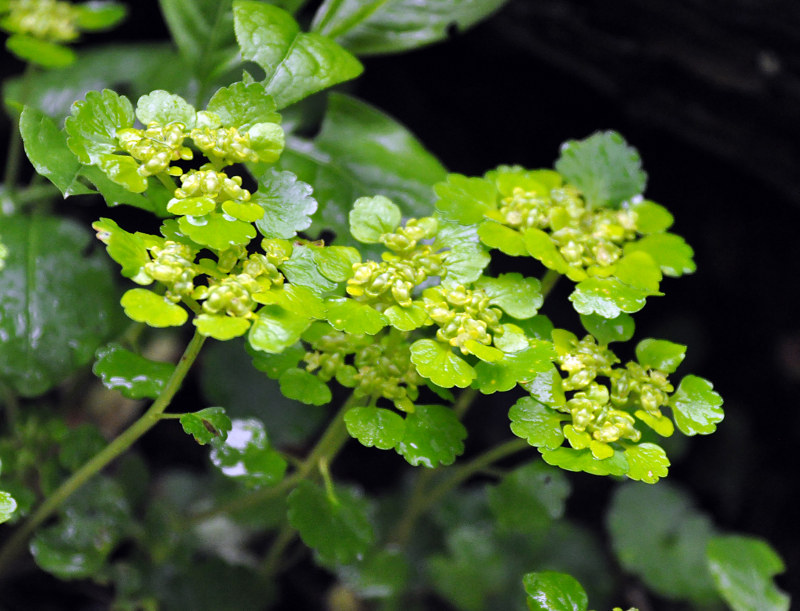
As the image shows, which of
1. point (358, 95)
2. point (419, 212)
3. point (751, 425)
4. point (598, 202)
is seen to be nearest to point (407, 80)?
point (358, 95)

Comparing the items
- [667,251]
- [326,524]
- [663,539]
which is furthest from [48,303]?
[663,539]

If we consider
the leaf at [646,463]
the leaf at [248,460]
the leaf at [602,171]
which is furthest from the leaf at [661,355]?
the leaf at [248,460]

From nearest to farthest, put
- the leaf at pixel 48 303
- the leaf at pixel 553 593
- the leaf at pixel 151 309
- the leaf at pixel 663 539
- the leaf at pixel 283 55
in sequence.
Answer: the leaf at pixel 151 309 → the leaf at pixel 553 593 → the leaf at pixel 283 55 → the leaf at pixel 48 303 → the leaf at pixel 663 539

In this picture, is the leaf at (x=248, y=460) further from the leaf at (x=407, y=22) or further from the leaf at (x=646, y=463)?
the leaf at (x=407, y=22)

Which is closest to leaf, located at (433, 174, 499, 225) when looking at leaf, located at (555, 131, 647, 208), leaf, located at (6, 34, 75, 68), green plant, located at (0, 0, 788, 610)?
green plant, located at (0, 0, 788, 610)

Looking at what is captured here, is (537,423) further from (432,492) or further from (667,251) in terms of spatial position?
(432,492)

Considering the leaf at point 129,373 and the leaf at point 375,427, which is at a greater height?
the leaf at point 375,427
